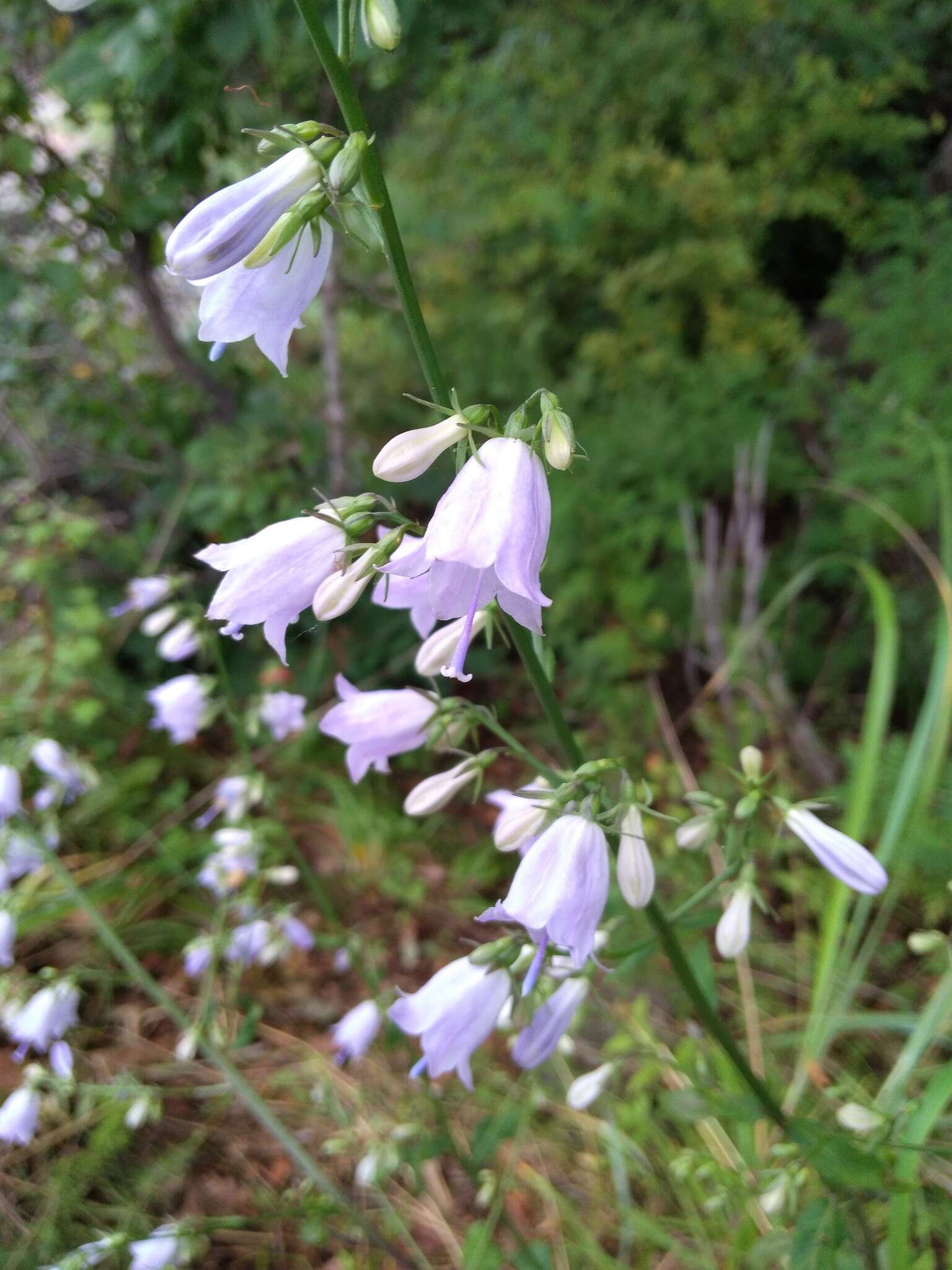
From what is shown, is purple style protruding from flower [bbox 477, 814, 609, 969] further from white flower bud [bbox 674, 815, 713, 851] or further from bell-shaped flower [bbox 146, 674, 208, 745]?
bell-shaped flower [bbox 146, 674, 208, 745]

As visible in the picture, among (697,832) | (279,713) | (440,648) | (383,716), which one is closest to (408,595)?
(440,648)

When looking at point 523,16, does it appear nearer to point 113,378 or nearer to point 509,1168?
point 113,378

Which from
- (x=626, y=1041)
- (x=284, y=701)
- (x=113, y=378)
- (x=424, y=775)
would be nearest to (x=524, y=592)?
(x=284, y=701)

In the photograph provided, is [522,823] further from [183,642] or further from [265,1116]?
[183,642]

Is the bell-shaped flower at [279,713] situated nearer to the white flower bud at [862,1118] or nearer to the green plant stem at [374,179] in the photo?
the green plant stem at [374,179]

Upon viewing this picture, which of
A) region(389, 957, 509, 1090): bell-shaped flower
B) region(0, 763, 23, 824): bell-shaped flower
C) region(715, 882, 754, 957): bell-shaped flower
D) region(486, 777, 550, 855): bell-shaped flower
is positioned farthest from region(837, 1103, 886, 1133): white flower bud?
region(0, 763, 23, 824): bell-shaped flower

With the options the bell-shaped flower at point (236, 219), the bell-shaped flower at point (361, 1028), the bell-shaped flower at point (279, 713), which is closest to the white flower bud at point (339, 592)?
the bell-shaped flower at point (236, 219)
